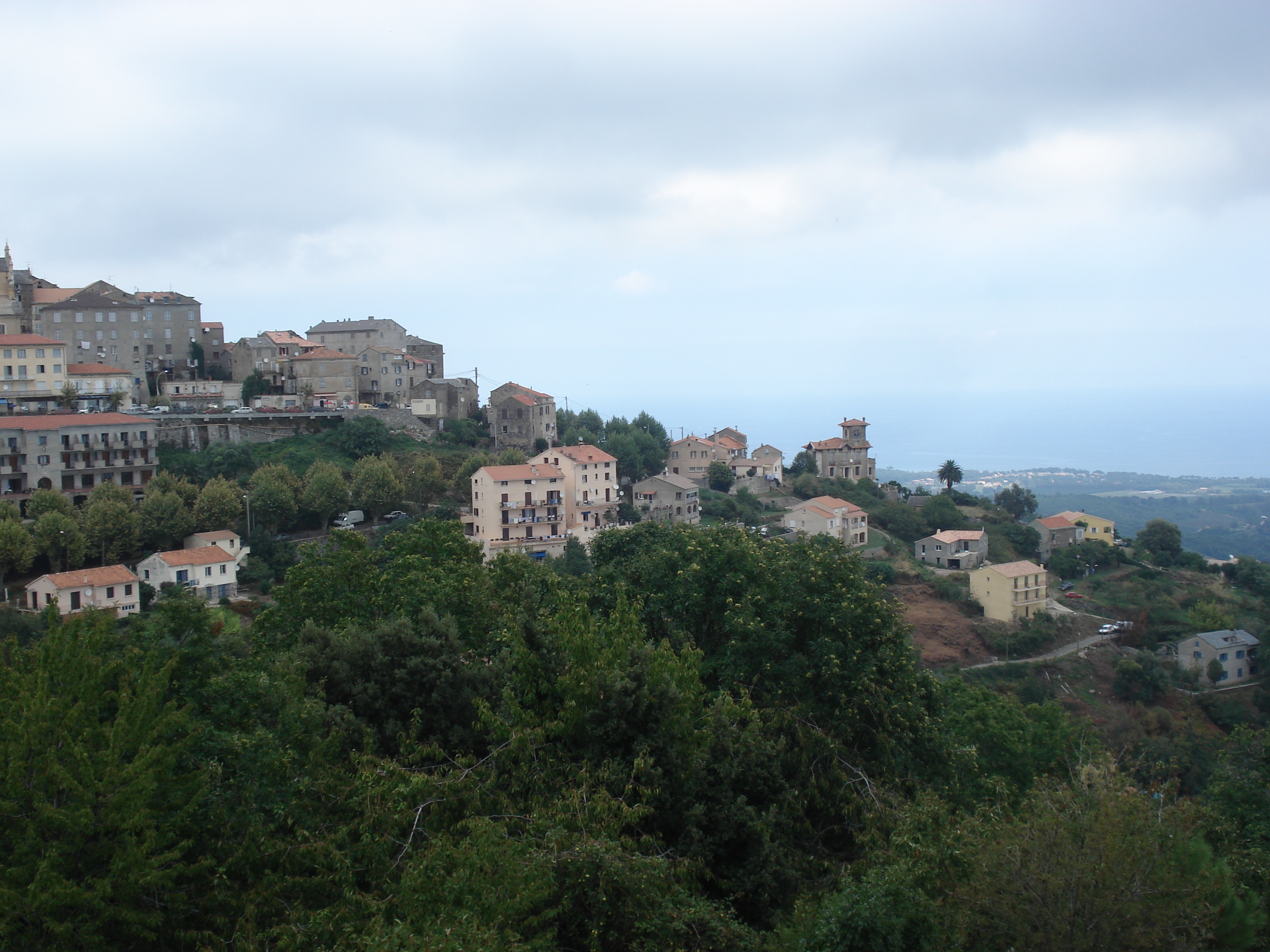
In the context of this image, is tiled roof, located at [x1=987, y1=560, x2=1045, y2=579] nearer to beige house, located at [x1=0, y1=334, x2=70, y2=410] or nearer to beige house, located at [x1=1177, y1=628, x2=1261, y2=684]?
beige house, located at [x1=1177, y1=628, x2=1261, y2=684]

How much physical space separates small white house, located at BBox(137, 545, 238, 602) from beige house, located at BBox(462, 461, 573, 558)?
43.4 ft

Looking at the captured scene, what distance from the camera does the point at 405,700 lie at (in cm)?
1608

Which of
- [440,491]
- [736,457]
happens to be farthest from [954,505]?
[440,491]

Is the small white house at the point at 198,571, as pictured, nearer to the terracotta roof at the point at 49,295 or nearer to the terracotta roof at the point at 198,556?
the terracotta roof at the point at 198,556

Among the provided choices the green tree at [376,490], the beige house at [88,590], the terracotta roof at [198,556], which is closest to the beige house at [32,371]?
the terracotta roof at [198,556]

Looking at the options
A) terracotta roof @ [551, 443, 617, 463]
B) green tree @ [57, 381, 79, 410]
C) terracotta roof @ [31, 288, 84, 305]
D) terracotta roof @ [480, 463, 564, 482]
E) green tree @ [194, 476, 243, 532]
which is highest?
terracotta roof @ [31, 288, 84, 305]

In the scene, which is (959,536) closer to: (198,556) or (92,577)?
(198,556)

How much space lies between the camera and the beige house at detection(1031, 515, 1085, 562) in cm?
6794

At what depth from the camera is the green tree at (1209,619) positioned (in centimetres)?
5178

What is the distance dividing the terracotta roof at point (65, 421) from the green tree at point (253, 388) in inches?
441

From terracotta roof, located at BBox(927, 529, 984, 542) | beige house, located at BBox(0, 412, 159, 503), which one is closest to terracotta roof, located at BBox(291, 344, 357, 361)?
beige house, located at BBox(0, 412, 159, 503)

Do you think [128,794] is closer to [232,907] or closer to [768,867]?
[232,907]

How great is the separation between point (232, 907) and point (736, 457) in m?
69.7

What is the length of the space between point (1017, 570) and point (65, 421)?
53.3m
